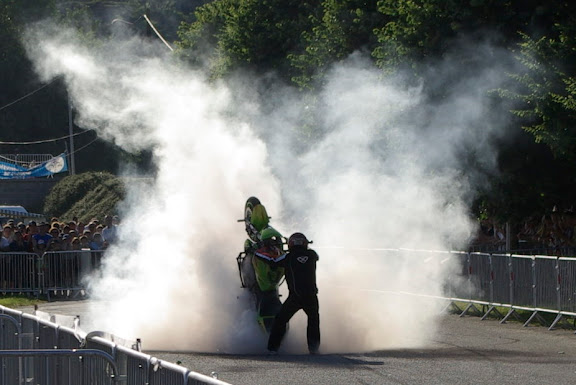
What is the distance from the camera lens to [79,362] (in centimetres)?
865

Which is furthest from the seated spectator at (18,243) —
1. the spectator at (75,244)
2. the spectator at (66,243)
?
the spectator at (75,244)

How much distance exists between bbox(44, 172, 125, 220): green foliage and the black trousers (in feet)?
91.8

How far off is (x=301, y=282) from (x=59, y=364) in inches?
220

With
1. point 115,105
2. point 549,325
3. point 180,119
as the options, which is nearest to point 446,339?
point 549,325

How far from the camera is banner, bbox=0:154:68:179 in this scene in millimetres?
53188

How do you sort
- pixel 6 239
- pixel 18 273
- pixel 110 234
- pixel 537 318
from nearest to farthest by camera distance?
pixel 537 318, pixel 18 273, pixel 6 239, pixel 110 234

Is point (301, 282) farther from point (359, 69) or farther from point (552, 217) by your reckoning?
point (359, 69)

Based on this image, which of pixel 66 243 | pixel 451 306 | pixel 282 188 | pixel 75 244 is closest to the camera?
pixel 451 306

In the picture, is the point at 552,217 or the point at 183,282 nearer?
the point at 183,282

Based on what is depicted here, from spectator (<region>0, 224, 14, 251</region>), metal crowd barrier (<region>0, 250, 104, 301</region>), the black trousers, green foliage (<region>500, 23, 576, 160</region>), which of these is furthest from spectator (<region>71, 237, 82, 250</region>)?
the black trousers

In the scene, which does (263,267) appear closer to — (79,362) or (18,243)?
(79,362)

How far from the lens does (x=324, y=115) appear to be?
92.9 ft

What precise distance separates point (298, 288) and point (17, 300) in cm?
1240

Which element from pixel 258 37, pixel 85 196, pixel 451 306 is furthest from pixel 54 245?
pixel 85 196
